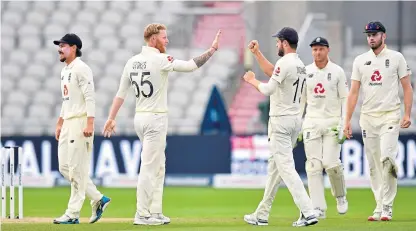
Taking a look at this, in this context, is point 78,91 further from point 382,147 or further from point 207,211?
point 207,211

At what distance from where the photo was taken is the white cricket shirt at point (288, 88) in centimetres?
1084

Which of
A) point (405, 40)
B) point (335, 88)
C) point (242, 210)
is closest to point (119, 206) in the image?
point (242, 210)

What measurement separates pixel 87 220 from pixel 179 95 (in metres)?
12.7

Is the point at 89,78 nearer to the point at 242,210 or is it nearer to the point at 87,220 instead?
the point at 87,220

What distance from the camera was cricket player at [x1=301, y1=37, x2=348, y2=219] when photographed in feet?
40.8

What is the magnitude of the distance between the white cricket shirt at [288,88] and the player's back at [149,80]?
1189 mm

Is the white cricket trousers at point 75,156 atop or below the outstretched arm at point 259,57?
below

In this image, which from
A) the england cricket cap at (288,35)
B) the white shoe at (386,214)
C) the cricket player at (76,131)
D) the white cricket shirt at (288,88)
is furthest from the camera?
the white shoe at (386,214)

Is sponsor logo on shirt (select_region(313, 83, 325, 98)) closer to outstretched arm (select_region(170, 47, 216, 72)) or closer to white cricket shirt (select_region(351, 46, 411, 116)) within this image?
white cricket shirt (select_region(351, 46, 411, 116))

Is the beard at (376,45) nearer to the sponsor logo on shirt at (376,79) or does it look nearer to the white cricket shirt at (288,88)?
the sponsor logo on shirt at (376,79)

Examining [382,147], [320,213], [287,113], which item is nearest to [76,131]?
[287,113]

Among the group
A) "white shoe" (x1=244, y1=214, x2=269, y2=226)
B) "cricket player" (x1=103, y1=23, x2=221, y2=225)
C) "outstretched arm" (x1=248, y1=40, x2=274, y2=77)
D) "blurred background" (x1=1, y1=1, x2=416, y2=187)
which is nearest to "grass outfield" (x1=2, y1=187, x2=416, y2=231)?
"white shoe" (x1=244, y1=214, x2=269, y2=226)

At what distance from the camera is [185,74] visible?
2561 centimetres

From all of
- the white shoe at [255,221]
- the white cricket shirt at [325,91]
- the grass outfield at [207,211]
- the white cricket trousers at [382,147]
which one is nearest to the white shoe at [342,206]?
the grass outfield at [207,211]
